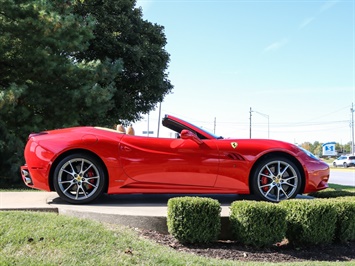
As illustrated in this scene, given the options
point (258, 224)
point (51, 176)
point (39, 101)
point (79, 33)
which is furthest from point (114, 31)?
point (258, 224)

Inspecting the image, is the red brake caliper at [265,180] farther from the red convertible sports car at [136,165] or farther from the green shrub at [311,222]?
Result: the green shrub at [311,222]

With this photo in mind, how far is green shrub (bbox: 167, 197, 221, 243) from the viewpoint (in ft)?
13.3

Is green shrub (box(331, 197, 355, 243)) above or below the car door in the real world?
below

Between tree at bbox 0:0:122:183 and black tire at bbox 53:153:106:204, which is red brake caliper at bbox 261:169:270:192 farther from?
tree at bbox 0:0:122:183

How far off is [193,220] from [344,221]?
1855 mm

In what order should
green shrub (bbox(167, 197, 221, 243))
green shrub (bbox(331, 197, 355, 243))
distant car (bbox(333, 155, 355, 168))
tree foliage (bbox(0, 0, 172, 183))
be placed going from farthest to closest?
1. distant car (bbox(333, 155, 355, 168))
2. tree foliage (bbox(0, 0, 172, 183))
3. green shrub (bbox(331, 197, 355, 243))
4. green shrub (bbox(167, 197, 221, 243))

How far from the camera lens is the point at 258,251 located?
4117mm

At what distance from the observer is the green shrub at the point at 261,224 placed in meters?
4.11

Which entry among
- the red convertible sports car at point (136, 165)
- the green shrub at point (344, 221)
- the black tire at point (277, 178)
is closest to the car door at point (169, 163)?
the red convertible sports car at point (136, 165)

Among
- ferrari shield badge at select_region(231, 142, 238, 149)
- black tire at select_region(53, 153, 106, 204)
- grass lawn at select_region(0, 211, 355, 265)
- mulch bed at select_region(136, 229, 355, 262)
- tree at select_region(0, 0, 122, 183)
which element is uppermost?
tree at select_region(0, 0, 122, 183)

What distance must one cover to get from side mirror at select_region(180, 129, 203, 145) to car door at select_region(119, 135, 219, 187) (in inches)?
3.2

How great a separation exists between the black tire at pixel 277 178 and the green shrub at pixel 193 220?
139 centimetres

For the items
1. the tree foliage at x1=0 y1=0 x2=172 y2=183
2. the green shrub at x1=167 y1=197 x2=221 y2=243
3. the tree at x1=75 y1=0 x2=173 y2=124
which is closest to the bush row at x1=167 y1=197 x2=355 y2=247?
the green shrub at x1=167 y1=197 x2=221 y2=243

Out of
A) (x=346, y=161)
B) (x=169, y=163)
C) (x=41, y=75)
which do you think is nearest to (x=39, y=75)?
(x=41, y=75)
